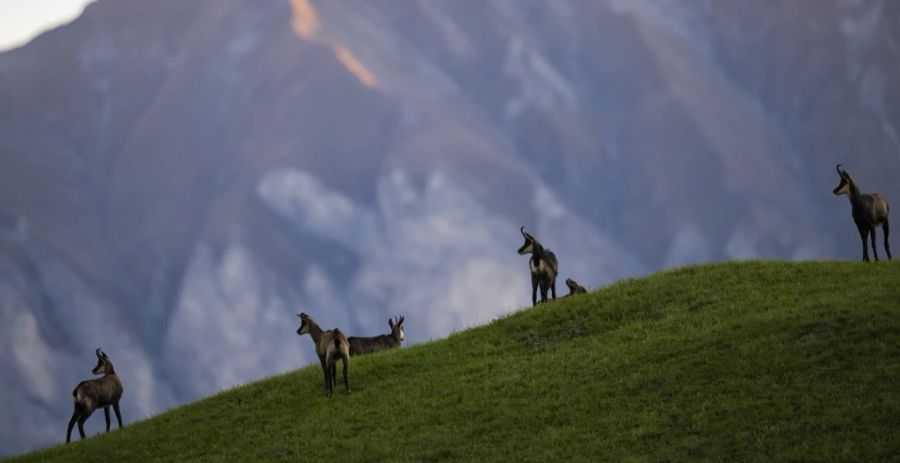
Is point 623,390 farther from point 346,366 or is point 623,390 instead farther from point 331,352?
point 346,366

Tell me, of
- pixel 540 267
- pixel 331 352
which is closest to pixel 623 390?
pixel 331 352

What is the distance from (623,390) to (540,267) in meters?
10.7

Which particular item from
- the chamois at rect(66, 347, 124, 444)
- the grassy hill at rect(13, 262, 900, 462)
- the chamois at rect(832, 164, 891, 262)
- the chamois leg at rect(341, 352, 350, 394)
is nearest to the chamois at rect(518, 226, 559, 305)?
the grassy hill at rect(13, 262, 900, 462)

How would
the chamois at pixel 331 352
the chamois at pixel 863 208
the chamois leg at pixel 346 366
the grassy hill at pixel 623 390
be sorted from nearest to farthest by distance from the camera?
the grassy hill at pixel 623 390 < the chamois at pixel 331 352 < the chamois leg at pixel 346 366 < the chamois at pixel 863 208

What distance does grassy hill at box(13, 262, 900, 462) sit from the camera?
23906 millimetres

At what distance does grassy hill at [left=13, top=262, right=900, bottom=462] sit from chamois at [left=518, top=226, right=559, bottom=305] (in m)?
1.58

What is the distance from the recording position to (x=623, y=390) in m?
27.5

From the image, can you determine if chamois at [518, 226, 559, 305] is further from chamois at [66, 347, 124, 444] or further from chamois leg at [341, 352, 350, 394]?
chamois at [66, 347, 124, 444]

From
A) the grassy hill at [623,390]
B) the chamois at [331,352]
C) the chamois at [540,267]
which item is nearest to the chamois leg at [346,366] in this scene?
the chamois at [331,352]

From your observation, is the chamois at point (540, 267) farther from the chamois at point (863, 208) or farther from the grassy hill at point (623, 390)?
the chamois at point (863, 208)

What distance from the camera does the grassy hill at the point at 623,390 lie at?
23.9m

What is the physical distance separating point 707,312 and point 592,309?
149 inches

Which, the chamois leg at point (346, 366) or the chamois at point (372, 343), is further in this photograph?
the chamois at point (372, 343)

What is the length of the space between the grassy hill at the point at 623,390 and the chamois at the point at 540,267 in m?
1.58
